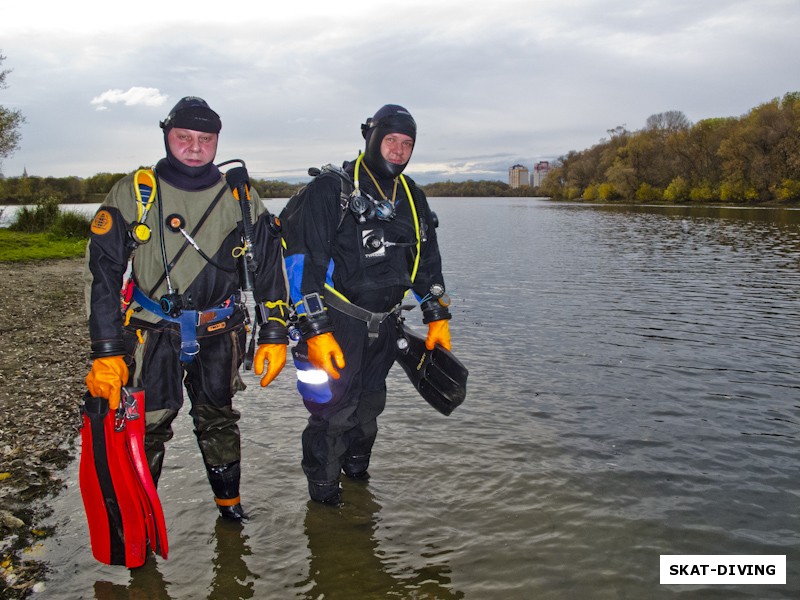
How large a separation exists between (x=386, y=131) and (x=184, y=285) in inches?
72.3

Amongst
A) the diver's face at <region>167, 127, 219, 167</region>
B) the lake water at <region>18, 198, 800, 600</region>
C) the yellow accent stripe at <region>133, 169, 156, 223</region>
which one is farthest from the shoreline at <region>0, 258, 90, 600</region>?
the diver's face at <region>167, 127, 219, 167</region>

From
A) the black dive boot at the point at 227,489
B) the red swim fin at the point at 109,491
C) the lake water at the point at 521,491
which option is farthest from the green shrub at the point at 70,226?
the red swim fin at the point at 109,491

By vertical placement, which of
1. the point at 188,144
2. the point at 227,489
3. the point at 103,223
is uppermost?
the point at 188,144

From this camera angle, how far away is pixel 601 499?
16.4 feet

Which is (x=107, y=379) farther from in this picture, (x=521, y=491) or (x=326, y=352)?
(x=521, y=491)

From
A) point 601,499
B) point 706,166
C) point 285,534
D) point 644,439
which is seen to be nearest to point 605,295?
point 644,439

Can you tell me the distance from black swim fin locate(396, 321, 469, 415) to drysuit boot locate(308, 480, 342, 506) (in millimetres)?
1057

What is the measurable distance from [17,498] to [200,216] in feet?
Result: 8.78

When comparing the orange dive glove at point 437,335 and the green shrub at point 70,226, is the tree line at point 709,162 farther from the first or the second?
the orange dive glove at point 437,335

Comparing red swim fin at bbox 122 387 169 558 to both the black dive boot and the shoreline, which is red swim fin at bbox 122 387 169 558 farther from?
the shoreline

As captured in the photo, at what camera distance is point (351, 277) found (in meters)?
4.49

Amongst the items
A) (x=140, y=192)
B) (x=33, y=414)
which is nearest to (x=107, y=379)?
(x=140, y=192)

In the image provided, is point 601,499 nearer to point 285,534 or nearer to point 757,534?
point 757,534

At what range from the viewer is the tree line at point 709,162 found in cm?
7741
